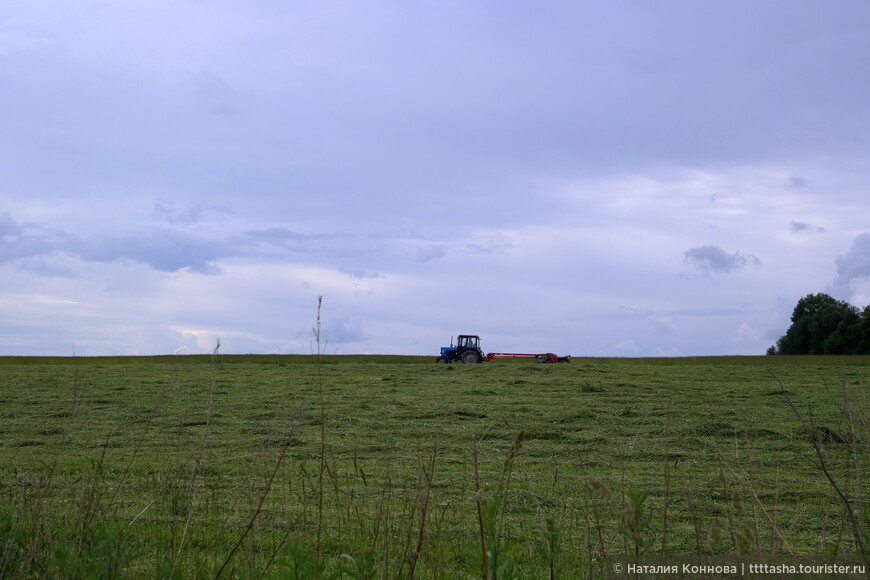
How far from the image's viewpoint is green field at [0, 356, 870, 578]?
2.49m

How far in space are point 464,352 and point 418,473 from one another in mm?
21097

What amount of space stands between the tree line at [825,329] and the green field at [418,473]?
3816 cm

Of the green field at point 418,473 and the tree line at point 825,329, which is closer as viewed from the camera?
the green field at point 418,473

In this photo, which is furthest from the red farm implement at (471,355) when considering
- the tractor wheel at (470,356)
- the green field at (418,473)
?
the green field at (418,473)

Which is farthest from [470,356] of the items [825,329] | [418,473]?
[825,329]

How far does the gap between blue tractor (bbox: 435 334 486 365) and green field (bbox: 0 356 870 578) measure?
8.64 m

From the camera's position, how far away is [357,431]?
756cm

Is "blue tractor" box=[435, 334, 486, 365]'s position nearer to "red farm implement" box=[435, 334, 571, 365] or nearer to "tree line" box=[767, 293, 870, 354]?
"red farm implement" box=[435, 334, 571, 365]

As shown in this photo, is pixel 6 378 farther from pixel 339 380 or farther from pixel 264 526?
pixel 264 526

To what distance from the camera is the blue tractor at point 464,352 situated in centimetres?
2343

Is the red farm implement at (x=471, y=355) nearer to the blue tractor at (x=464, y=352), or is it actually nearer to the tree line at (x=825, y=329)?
the blue tractor at (x=464, y=352)

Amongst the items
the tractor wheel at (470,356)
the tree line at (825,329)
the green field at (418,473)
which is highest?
the tree line at (825,329)

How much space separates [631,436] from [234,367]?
1197cm

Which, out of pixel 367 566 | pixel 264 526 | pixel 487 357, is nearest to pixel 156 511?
pixel 264 526
